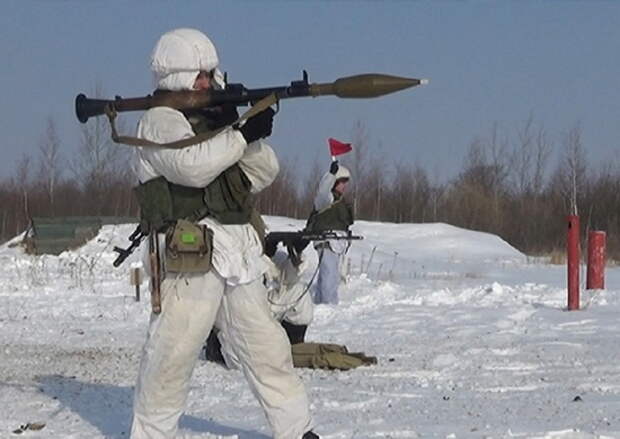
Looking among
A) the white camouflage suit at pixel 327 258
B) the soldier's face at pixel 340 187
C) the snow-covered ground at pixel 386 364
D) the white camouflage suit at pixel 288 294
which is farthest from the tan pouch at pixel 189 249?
the soldier's face at pixel 340 187

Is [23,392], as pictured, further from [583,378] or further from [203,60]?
[583,378]

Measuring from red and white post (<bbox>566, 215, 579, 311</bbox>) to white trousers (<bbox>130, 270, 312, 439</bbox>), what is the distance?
26.6ft

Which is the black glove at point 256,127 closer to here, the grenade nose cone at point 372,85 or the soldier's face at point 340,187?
the grenade nose cone at point 372,85

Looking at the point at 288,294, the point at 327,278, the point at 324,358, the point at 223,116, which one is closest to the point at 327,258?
the point at 327,278

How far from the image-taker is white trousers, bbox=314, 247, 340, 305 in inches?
574

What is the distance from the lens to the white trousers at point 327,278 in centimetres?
1457

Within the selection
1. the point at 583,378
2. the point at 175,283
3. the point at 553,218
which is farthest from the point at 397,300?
the point at 553,218

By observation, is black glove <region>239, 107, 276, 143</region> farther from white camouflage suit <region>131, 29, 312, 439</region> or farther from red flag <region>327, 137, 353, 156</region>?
red flag <region>327, 137, 353, 156</region>

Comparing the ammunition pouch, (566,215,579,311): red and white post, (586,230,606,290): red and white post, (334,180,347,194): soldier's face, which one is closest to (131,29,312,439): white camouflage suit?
the ammunition pouch

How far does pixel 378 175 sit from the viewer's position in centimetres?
4969

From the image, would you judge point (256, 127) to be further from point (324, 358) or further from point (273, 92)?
point (324, 358)

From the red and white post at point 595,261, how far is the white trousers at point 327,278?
3452mm

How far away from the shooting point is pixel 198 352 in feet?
18.2

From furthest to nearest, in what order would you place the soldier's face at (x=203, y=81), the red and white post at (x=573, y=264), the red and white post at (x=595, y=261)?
the red and white post at (x=595, y=261), the red and white post at (x=573, y=264), the soldier's face at (x=203, y=81)
